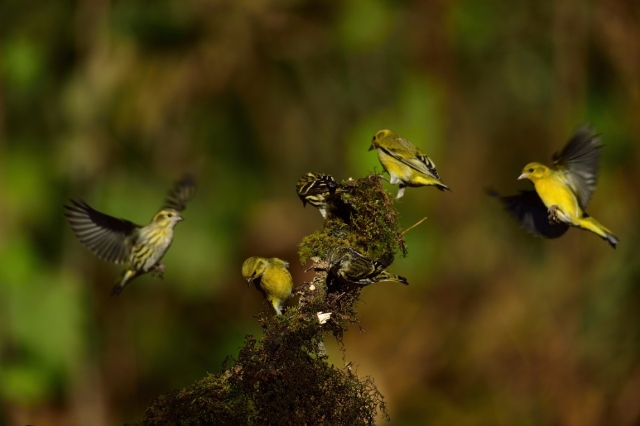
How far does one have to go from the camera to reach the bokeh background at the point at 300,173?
9875 mm

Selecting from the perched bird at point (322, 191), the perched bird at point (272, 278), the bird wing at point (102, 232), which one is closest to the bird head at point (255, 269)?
the perched bird at point (272, 278)

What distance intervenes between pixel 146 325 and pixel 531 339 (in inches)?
163

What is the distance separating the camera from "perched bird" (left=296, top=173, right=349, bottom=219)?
466cm

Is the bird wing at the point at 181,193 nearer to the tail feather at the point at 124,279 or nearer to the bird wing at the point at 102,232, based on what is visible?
the bird wing at the point at 102,232

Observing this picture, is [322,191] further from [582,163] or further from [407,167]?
[582,163]

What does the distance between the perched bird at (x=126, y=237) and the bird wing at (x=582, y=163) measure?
2.56 meters

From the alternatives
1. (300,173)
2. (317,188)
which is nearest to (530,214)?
(317,188)

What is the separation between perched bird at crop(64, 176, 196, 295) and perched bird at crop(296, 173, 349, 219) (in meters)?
1.29

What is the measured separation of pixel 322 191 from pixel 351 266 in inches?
25.3

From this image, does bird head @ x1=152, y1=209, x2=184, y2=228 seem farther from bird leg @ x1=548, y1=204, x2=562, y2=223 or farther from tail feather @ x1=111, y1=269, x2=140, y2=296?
bird leg @ x1=548, y1=204, x2=562, y2=223

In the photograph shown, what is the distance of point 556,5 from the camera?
37.4 feet

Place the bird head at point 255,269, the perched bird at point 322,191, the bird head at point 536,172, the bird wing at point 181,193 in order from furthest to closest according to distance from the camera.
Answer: the bird wing at point 181,193
the bird head at point 536,172
the bird head at point 255,269
the perched bird at point 322,191

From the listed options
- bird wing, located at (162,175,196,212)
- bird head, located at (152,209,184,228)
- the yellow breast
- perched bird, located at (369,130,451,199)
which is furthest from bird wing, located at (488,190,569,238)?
bird head, located at (152,209,184,228)

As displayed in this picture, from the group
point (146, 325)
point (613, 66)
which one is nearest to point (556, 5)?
point (613, 66)
